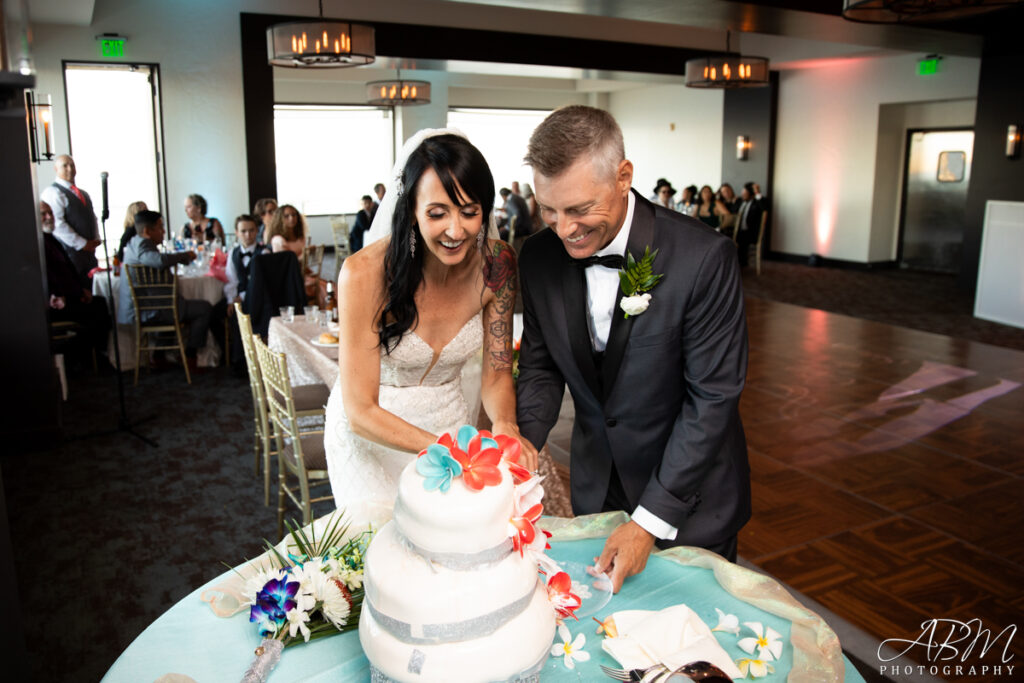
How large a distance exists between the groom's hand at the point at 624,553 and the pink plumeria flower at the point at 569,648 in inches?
6.8

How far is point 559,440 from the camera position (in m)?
5.02

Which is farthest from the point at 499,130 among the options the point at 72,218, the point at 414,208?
the point at 414,208

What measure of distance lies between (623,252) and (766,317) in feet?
25.7

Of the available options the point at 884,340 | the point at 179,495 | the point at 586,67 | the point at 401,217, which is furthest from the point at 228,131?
the point at 401,217

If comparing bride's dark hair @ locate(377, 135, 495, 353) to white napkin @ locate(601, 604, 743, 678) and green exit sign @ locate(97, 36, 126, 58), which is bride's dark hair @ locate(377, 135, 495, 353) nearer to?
white napkin @ locate(601, 604, 743, 678)

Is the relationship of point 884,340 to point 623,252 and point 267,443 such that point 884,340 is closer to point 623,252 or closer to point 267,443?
point 267,443

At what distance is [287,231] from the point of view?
24.4ft

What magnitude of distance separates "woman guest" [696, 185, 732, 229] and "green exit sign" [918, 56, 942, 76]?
11.7 ft

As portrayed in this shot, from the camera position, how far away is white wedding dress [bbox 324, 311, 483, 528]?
2.34 meters

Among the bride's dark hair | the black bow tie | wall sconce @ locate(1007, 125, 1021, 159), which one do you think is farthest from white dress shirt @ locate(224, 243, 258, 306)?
wall sconce @ locate(1007, 125, 1021, 159)

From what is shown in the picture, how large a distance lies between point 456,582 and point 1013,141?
11.3 meters

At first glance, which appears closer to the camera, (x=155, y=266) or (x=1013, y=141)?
(x=155, y=266)

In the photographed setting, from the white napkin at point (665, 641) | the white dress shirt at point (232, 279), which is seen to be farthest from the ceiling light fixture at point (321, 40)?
the white napkin at point (665, 641)

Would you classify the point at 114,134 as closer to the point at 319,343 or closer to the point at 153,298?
the point at 153,298
